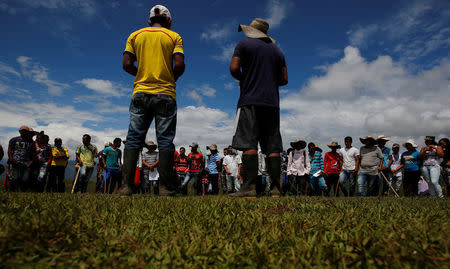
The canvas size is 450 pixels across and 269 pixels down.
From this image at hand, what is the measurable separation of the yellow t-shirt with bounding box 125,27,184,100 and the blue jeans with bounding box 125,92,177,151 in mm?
120

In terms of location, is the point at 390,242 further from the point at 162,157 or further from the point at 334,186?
the point at 334,186

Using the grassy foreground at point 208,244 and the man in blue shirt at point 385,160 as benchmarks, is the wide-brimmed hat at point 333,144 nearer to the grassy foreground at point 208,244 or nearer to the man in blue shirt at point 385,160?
the man in blue shirt at point 385,160

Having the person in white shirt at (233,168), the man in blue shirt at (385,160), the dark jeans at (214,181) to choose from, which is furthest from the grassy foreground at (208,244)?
the dark jeans at (214,181)

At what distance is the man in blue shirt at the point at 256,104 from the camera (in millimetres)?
4008

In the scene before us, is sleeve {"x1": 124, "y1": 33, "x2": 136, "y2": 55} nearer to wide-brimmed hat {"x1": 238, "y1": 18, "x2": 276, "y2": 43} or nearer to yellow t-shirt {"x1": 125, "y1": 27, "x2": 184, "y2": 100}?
yellow t-shirt {"x1": 125, "y1": 27, "x2": 184, "y2": 100}

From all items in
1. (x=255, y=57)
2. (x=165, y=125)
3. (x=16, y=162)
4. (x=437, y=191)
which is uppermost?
(x=255, y=57)

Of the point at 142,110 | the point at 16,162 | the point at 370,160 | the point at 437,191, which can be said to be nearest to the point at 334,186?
the point at 370,160

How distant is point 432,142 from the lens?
9875mm

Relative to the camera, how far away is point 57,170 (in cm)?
1020

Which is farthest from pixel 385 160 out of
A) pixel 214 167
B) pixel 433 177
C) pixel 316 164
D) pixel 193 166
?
pixel 193 166

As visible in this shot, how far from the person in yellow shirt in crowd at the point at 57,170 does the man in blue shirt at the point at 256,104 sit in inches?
350

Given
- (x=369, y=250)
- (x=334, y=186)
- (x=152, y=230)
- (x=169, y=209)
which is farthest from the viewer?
(x=334, y=186)

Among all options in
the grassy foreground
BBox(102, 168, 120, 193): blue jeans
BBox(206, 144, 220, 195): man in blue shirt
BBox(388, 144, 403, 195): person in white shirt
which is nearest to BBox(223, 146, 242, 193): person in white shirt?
BBox(206, 144, 220, 195): man in blue shirt

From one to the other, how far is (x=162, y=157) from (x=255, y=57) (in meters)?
2.13
